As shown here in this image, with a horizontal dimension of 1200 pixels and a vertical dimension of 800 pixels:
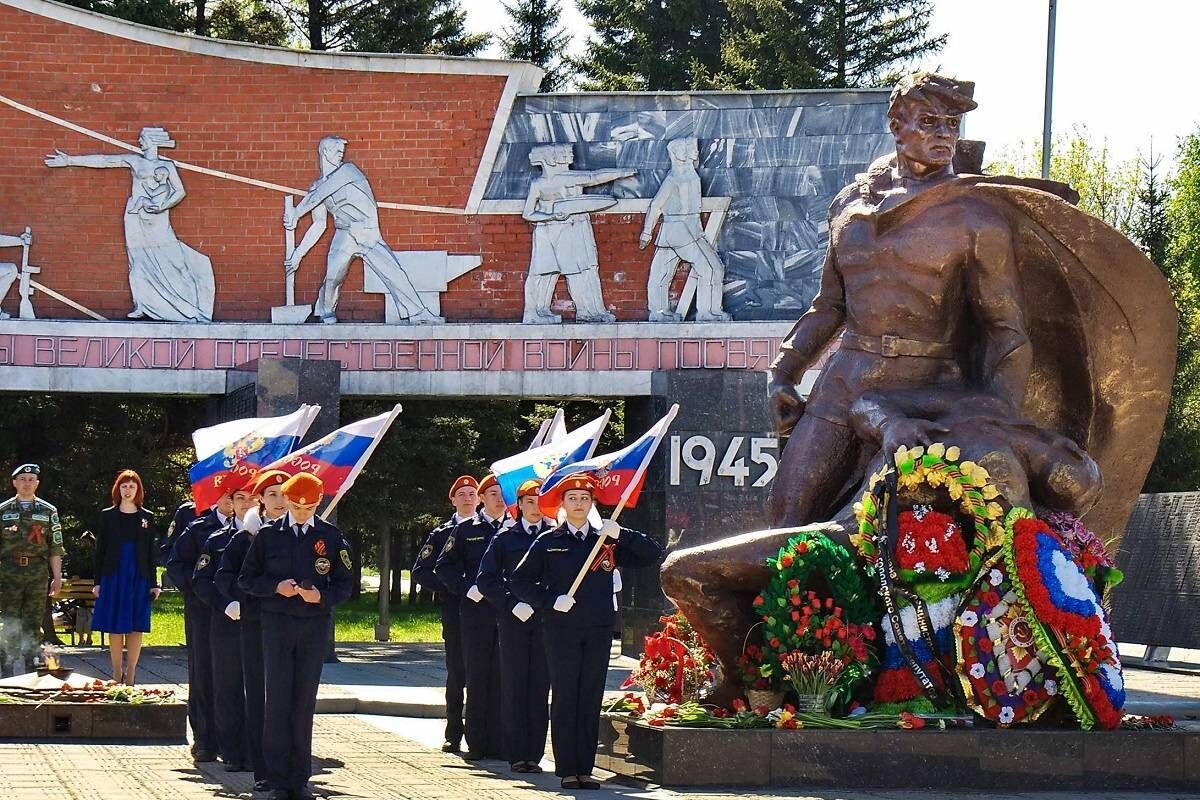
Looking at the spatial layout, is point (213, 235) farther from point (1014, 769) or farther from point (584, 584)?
point (1014, 769)

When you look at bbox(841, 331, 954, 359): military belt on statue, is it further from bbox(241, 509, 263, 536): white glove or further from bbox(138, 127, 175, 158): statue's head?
bbox(138, 127, 175, 158): statue's head

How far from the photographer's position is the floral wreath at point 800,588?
354 inches

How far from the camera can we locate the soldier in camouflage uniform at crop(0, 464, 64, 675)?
13500 mm

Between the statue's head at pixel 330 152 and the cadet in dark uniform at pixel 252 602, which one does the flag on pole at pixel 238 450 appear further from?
the statue's head at pixel 330 152

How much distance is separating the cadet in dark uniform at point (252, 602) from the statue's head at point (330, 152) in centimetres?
997

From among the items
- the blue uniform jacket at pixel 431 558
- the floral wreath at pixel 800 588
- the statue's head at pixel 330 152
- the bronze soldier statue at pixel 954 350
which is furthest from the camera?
the statue's head at pixel 330 152

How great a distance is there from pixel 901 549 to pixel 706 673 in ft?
3.91

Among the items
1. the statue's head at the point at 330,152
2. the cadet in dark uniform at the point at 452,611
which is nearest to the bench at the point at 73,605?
the statue's head at the point at 330,152

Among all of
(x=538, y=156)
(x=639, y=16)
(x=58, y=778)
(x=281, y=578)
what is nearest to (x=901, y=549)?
(x=281, y=578)

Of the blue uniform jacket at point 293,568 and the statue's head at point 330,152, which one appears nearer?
the blue uniform jacket at point 293,568

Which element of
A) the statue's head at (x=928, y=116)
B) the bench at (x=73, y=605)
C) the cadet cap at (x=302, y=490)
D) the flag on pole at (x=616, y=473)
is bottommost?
the bench at (x=73, y=605)

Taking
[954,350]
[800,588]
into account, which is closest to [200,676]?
[800,588]

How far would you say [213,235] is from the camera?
19.2 metres

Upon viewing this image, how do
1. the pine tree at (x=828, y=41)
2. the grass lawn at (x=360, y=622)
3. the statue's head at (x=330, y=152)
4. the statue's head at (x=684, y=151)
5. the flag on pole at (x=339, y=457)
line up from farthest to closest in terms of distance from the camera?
the pine tree at (x=828, y=41)
the grass lawn at (x=360, y=622)
the statue's head at (x=684, y=151)
the statue's head at (x=330, y=152)
the flag on pole at (x=339, y=457)
